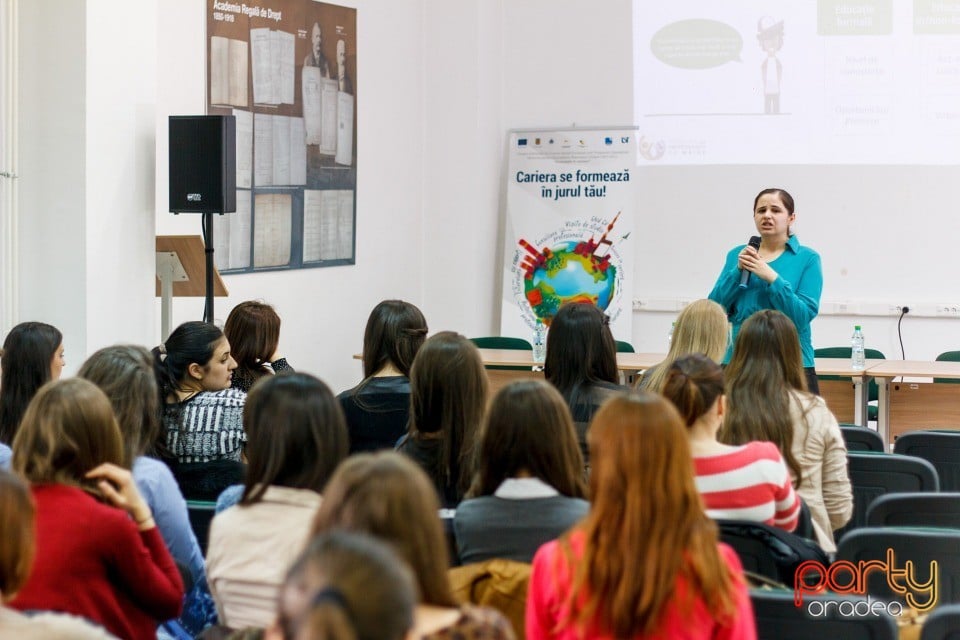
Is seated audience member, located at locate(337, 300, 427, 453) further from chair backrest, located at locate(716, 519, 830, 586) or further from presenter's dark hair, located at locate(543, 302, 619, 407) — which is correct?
chair backrest, located at locate(716, 519, 830, 586)

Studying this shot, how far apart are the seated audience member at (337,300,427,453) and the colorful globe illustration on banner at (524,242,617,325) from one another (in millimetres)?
4446

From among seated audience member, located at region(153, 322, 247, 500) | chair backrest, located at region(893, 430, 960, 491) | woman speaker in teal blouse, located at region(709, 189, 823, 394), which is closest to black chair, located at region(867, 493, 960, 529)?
chair backrest, located at region(893, 430, 960, 491)

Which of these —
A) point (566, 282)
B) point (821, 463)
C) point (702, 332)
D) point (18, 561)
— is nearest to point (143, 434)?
point (18, 561)

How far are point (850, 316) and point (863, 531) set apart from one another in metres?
5.87

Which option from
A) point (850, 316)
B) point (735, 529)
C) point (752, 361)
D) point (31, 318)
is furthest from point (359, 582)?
point (850, 316)

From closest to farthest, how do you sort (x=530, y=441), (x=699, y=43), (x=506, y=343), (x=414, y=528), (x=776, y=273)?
(x=414, y=528)
(x=530, y=441)
(x=776, y=273)
(x=506, y=343)
(x=699, y=43)

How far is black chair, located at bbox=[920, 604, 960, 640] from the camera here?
2012mm

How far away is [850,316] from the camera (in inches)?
323

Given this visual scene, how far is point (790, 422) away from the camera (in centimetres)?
339

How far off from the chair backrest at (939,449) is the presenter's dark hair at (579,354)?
3.53ft

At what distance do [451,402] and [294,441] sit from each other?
909 mm

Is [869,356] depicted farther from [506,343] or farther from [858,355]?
[506,343]

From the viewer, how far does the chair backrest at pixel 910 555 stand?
2551 mm

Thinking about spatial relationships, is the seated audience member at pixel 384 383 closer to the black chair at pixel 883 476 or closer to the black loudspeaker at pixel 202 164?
the black chair at pixel 883 476
